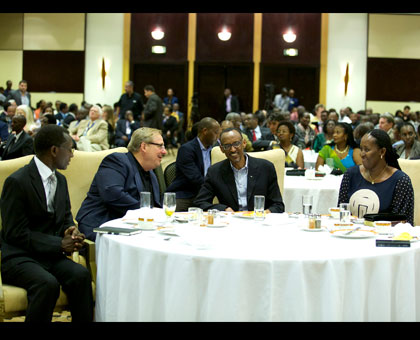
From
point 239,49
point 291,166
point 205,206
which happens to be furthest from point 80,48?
point 205,206

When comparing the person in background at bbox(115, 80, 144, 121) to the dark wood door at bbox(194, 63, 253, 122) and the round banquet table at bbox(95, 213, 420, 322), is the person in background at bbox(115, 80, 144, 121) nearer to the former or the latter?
the dark wood door at bbox(194, 63, 253, 122)

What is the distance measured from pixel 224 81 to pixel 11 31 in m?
7.03

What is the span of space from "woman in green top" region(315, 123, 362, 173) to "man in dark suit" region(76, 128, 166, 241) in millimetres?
2976

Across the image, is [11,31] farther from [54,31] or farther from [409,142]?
[409,142]

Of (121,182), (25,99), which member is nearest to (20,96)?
(25,99)

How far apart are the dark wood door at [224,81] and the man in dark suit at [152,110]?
6930mm

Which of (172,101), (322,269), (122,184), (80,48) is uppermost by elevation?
(80,48)

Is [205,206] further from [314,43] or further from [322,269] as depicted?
[314,43]

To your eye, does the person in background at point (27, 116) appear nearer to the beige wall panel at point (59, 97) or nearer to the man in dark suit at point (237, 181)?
the man in dark suit at point (237, 181)

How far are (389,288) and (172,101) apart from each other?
17.0 metres

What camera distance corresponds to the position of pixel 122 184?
4.08 metres

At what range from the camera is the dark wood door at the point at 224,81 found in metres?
20.2

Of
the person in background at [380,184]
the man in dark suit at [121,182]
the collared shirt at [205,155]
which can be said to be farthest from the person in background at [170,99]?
the person in background at [380,184]

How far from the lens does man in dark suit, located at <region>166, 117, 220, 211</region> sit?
18.8ft
